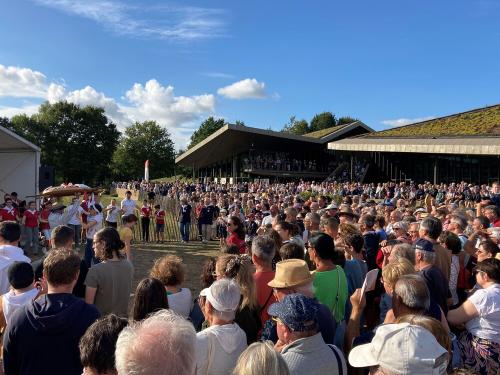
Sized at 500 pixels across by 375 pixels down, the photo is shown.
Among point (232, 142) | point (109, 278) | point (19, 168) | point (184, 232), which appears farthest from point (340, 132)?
point (109, 278)

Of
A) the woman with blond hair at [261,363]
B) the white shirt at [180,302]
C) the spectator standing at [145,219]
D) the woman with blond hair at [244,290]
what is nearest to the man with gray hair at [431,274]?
the woman with blond hair at [244,290]

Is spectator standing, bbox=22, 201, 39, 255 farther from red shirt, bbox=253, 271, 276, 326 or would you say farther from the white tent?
red shirt, bbox=253, 271, 276, 326

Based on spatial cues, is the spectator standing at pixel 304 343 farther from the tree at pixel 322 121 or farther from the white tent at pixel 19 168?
the tree at pixel 322 121

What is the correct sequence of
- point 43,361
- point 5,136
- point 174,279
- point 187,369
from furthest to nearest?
point 5,136, point 174,279, point 43,361, point 187,369

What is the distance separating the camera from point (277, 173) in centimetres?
3912

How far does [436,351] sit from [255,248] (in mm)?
2048

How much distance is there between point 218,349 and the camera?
2.48m

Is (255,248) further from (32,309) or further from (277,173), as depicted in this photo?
(277,173)

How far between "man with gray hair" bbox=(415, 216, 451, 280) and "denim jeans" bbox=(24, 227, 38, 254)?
10486 mm

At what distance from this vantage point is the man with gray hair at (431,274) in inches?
Result: 142

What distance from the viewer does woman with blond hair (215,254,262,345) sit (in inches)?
119

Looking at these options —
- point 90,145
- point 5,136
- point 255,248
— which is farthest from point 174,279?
point 90,145

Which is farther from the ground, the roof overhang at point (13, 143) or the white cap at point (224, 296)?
the roof overhang at point (13, 143)

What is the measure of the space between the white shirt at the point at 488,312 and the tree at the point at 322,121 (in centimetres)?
8190
